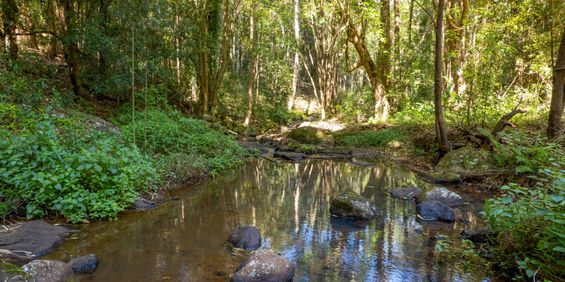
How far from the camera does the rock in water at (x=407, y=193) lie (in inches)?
356

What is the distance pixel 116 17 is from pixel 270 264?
37.3 feet

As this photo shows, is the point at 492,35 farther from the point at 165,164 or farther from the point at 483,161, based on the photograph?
the point at 165,164

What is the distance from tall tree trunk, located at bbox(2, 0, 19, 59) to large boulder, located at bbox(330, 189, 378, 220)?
11791 mm

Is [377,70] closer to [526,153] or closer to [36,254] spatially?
[526,153]

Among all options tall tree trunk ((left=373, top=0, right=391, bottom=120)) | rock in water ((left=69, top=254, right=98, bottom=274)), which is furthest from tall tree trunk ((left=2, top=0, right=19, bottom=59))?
tall tree trunk ((left=373, top=0, right=391, bottom=120))

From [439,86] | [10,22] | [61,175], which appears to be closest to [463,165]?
[439,86]

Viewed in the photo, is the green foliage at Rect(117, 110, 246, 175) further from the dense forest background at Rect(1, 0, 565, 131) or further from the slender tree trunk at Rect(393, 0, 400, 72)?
the slender tree trunk at Rect(393, 0, 400, 72)

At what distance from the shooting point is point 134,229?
6.42 meters

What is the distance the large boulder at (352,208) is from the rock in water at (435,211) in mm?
936

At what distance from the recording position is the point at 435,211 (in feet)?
24.5

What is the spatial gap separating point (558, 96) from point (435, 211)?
485cm

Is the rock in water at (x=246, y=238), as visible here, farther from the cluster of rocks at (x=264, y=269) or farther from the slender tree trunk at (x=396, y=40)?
the slender tree trunk at (x=396, y=40)

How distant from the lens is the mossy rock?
18.8 meters

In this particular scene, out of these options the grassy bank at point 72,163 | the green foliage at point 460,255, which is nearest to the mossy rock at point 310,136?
the grassy bank at point 72,163
